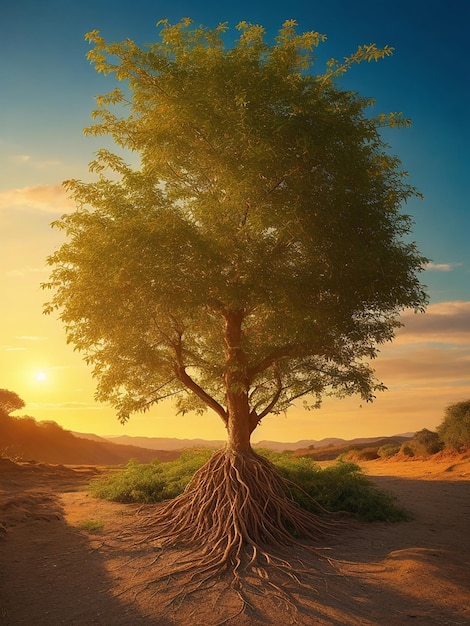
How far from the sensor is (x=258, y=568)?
31.2ft

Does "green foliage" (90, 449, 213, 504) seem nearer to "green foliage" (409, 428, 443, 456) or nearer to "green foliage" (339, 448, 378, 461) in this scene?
"green foliage" (339, 448, 378, 461)

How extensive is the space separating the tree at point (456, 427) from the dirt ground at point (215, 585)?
16.1 metres

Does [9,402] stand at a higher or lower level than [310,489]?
higher

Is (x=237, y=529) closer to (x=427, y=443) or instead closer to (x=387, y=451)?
(x=427, y=443)

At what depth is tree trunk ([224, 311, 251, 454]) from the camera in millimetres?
13336

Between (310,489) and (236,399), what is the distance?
381 cm

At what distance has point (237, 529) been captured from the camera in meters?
11.0

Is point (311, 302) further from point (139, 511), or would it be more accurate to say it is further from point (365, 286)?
point (139, 511)

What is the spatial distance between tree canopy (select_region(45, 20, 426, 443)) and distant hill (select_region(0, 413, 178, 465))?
25221mm

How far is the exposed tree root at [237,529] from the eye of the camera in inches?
360

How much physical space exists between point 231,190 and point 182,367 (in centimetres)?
515

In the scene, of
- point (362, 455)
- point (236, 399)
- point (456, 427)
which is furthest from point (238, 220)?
point (362, 455)

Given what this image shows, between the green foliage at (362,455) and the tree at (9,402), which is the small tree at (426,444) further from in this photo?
the tree at (9,402)

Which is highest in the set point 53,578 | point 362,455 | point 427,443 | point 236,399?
point 236,399
